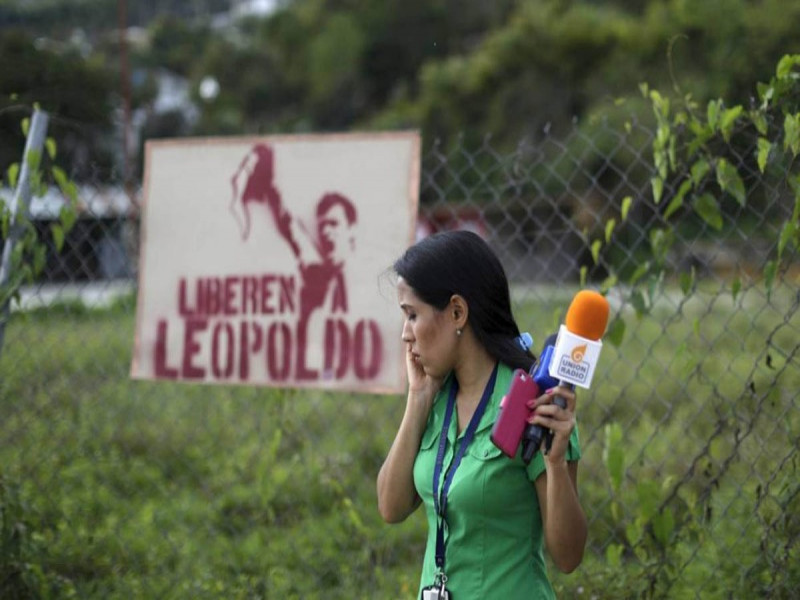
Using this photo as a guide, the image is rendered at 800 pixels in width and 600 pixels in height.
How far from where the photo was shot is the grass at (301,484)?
3174 millimetres

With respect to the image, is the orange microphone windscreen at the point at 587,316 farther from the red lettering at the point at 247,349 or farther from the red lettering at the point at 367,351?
the red lettering at the point at 247,349

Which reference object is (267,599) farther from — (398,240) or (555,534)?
(555,534)

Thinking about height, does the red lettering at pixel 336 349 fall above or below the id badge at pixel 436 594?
above

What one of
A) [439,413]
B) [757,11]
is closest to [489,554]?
[439,413]

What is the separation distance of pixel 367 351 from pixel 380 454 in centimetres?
242

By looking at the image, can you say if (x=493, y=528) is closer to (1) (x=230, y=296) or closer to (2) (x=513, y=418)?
(2) (x=513, y=418)

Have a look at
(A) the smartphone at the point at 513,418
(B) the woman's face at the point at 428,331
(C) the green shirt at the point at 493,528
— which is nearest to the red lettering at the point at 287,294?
(B) the woman's face at the point at 428,331

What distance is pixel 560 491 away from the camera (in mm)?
1944

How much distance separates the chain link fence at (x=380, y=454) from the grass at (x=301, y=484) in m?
0.02

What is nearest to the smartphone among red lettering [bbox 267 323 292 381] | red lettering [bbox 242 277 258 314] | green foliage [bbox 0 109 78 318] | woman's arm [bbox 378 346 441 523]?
woman's arm [bbox 378 346 441 523]

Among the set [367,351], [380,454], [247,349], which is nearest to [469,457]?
[367,351]

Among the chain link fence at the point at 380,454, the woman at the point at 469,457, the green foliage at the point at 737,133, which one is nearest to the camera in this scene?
the woman at the point at 469,457

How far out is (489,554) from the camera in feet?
6.82

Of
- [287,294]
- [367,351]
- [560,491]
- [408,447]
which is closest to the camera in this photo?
[560,491]
